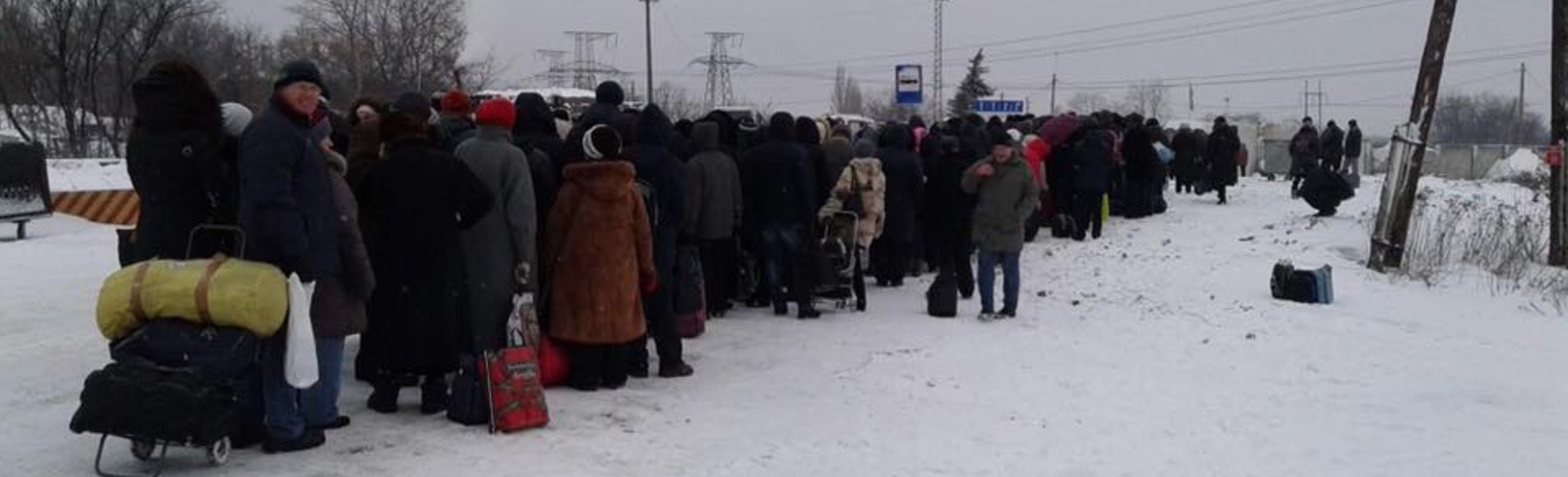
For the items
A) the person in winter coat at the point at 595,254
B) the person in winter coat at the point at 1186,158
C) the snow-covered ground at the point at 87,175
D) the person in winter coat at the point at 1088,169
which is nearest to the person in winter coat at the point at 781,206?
the person in winter coat at the point at 595,254

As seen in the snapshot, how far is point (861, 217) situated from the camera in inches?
460

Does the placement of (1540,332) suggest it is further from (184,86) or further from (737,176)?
(184,86)

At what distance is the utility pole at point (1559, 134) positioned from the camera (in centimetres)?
1664

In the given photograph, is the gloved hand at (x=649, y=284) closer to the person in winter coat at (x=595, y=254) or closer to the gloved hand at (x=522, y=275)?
the person in winter coat at (x=595, y=254)

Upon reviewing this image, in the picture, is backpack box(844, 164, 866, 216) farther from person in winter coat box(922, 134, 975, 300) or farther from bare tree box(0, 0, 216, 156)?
bare tree box(0, 0, 216, 156)

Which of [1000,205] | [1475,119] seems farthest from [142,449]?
[1475,119]

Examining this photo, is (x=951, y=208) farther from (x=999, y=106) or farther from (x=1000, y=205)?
(x=999, y=106)

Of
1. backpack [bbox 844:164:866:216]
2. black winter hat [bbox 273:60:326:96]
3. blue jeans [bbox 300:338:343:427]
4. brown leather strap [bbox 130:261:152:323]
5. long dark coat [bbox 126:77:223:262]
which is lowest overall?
blue jeans [bbox 300:338:343:427]

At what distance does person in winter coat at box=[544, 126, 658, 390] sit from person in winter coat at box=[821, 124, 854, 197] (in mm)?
4670

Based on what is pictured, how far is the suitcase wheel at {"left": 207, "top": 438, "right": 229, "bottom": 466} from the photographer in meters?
5.87

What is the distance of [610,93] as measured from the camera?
9.78 m

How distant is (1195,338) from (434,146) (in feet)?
22.6

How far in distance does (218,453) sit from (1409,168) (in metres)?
14.3

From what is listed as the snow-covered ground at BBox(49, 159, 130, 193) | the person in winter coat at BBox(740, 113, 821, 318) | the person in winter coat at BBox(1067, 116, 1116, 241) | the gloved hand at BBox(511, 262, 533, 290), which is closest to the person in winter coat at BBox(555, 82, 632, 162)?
the gloved hand at BBox(511, 262, 533, 290)
